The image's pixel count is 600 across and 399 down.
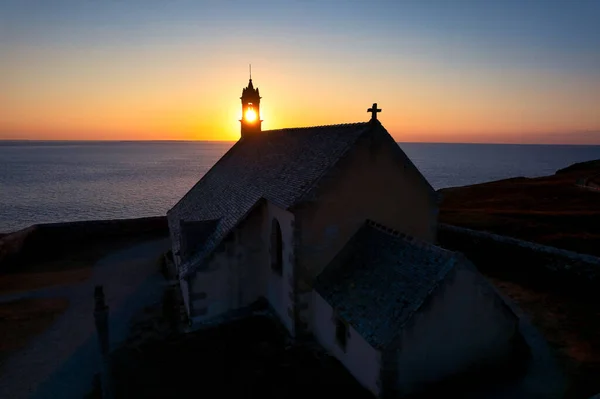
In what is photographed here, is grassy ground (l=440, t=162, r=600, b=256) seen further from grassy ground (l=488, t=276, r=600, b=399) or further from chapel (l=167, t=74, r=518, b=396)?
chapel (l=167, t=74, r=518, b=396)

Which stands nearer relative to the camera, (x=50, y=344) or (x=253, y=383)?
(x=253, y=383)

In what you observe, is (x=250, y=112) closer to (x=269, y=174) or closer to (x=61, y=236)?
(x=269, y=174)

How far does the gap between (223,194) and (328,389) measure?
14.5 metres

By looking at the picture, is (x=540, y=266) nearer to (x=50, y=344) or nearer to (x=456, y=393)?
(x=456, y=393)

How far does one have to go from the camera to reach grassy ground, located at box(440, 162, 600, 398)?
1430 cm

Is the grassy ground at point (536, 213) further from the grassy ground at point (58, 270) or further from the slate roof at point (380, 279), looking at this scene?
the grassy ground at point (58, 270)

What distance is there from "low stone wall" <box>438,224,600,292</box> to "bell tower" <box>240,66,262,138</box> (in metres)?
16.2

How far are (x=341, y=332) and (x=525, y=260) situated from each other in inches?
598

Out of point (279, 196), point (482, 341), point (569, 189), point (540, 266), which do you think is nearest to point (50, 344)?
point (279, 196)

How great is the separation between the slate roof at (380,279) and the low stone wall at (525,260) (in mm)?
12649

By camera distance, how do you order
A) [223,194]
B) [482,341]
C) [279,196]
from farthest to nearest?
Result: 1. [223,194]
2. [279,196]
3. [482,341]

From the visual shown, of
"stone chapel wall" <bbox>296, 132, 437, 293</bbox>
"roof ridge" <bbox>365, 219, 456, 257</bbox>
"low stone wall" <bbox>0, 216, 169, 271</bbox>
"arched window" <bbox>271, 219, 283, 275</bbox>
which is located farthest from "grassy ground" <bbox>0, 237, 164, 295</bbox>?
"roof ridge" <bbox>365, 219, 456, 257</bbox>

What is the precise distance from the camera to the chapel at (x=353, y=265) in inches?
471

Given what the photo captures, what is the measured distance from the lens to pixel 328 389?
41.4 ft
